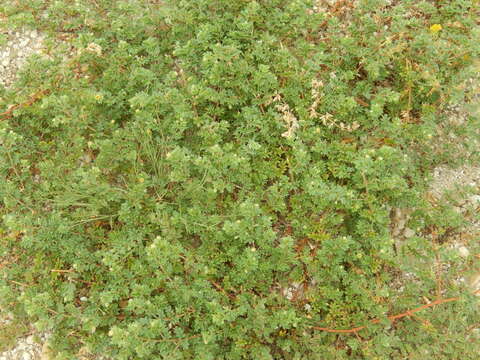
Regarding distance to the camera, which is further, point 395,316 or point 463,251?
point 463,251

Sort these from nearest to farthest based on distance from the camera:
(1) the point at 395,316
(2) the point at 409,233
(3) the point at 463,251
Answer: (1) the point at 395,316, (3) the point at 463,251, (2) the point at 409,233

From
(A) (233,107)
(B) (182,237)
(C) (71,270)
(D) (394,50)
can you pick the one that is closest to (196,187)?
(B) (182,237)

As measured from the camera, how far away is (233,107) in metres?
5.89

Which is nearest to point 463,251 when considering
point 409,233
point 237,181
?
point 409,233

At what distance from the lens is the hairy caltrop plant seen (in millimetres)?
5043

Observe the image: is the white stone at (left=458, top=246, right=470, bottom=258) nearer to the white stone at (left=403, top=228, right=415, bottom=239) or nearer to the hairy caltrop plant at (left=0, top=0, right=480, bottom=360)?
the hairy caltrop plant at (left=0, top=0, right=480, bottom=360)

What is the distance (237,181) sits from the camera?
557 cm

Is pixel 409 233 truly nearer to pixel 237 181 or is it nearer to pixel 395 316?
pixel 395 316

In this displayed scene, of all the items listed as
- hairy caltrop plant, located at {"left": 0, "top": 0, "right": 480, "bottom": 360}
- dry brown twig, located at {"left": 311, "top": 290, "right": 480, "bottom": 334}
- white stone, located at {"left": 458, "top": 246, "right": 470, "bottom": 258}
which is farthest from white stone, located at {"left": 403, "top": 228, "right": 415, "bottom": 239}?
dry brown twig, located at {"left": 311, "top": 290, "right": 480, "bottom": 334}

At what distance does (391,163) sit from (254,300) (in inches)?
94.8

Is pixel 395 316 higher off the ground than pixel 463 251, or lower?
lower

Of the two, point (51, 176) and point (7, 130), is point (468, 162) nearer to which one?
point (51, 176)

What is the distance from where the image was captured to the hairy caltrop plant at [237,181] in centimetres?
504

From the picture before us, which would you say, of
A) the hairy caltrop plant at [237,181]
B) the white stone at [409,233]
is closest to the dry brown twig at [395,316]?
the hairy caltrop plant at [237,181]
